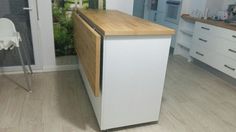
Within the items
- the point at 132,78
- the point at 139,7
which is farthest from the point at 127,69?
the point at 139,7

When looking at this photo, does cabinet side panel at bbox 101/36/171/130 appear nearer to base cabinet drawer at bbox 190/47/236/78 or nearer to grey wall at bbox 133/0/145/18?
base cabinet drawer at bbox 190/47/236/78

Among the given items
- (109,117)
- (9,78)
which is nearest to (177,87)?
(109,117)

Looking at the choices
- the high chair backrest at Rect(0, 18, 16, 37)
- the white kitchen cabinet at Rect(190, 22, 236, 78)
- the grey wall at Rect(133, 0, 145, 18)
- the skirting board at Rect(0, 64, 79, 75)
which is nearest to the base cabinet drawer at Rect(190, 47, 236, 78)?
the white kitchen cabinet at Rect(190, 22, 236, 78)

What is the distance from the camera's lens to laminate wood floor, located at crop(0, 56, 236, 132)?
2027 mm

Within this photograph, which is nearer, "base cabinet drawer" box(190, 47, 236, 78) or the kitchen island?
the kitchen island

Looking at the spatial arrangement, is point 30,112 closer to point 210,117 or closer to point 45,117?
point 45,117

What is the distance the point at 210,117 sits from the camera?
2.26 meters

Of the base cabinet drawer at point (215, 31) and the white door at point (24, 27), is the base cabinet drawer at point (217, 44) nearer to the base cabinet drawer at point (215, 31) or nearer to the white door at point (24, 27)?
the base cabinet drawer at point (215, 31)

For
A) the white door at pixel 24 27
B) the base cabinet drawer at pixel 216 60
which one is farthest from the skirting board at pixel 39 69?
the base cabinet drawer at pixel 216 60

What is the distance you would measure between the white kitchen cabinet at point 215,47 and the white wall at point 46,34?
8.15 feet

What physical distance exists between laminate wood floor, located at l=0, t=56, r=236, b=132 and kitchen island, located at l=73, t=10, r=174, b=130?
23 centimetres

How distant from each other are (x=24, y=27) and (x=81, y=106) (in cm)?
149

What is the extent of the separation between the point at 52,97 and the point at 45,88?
0.91ft

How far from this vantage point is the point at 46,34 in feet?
9.92
